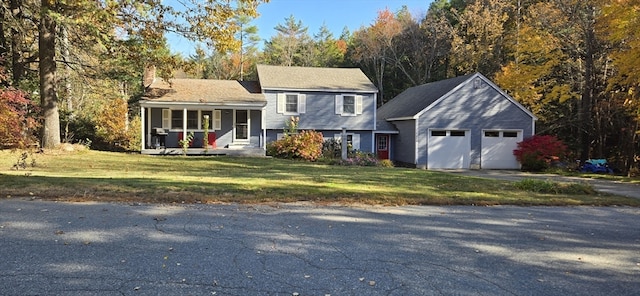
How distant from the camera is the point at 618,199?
10156mm

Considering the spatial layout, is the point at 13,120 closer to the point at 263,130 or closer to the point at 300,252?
the point at 300,252

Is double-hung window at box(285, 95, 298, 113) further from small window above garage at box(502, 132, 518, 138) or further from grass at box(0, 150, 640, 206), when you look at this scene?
grass at box(0, 150, 640, 206)

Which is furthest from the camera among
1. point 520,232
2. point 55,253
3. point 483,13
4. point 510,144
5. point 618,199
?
point 483,13

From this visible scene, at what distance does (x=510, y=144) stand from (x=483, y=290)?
22380mm

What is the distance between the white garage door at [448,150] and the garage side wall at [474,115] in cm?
28

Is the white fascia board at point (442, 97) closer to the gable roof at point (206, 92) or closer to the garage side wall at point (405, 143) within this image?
the garage side wall at point (405, 143)

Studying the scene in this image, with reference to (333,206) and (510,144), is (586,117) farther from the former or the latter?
(333,206)

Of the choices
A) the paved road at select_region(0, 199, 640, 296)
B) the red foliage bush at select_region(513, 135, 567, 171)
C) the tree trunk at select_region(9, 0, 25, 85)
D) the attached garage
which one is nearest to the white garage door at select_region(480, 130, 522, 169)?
the attached garage

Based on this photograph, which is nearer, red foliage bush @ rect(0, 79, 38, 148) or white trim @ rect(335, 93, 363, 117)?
red foliage bush @ rect(0, 79, 38, 148)

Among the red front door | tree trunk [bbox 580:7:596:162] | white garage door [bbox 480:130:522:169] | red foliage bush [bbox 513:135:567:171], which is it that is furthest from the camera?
the red front door

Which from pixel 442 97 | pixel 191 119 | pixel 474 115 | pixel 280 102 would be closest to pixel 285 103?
pixel 280 102

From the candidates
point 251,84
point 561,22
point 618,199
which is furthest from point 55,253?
point 561,22

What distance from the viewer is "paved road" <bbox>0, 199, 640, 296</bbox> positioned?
3.89 meters

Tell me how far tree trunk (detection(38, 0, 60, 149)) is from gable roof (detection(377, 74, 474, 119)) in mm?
16858
